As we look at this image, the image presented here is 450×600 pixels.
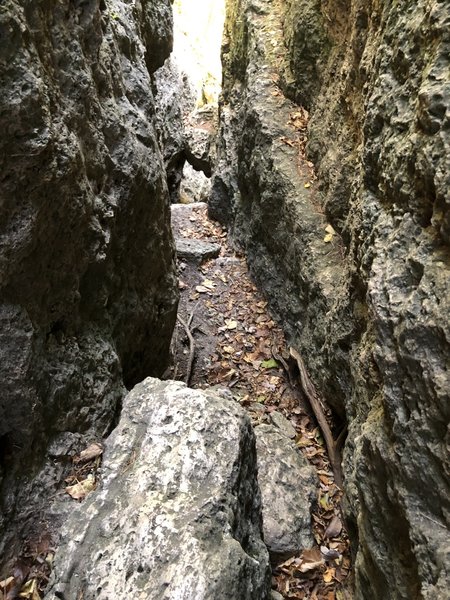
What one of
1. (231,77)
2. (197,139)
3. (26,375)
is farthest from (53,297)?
(197,139)

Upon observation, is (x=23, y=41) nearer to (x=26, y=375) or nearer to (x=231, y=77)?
(x=26, y=375)

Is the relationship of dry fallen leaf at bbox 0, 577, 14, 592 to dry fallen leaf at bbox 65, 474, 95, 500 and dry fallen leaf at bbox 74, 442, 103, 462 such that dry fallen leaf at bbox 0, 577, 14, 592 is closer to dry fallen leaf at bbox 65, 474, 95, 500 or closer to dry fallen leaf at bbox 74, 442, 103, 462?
dry fallen leaf at bbox 65, 474, 95, 500

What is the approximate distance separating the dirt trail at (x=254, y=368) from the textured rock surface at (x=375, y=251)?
474mm

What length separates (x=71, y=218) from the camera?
3.56 metres

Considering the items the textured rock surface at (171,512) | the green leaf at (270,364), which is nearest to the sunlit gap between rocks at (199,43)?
the green leaf at (270,364)

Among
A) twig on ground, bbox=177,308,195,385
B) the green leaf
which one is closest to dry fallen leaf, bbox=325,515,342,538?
the green leaf

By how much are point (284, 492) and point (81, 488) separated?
198 cm

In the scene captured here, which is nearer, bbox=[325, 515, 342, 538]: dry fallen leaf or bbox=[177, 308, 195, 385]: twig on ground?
bbox=[325, 515, 342, 538]: dry fallen leaf

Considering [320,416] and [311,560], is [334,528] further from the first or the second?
[320,416]

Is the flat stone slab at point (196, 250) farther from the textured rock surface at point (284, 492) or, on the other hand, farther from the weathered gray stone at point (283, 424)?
the textured rock surface at point (284, 492)

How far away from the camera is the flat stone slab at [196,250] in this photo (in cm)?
861

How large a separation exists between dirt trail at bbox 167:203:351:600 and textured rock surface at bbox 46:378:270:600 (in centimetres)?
108

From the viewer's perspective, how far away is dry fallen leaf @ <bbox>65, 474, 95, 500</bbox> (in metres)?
3.39

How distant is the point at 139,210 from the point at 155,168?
0.55 m
